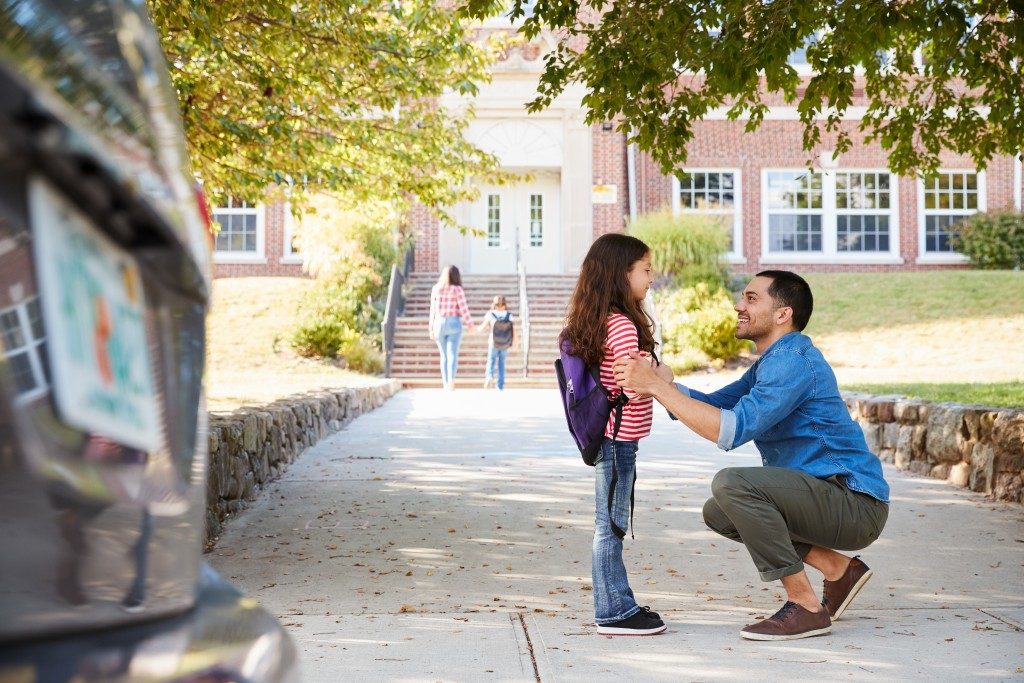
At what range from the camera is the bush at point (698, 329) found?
1888 centimetres

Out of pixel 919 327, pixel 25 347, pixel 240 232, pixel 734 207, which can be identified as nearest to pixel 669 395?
pixel 25 347

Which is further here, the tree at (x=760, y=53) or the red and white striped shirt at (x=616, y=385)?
the tree at (x=760, y=53)

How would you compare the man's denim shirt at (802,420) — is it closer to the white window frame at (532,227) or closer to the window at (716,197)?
the white window frame at (532,227)

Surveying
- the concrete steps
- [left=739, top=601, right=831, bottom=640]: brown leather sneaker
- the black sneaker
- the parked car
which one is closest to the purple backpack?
the black sneaker

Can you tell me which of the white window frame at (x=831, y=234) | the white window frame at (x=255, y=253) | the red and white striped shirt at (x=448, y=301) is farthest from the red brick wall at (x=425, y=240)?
the red and white striped shirt at (x=448, y=301)

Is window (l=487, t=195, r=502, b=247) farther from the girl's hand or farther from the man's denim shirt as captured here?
the girl's hand

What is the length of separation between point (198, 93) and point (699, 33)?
11.4 ft

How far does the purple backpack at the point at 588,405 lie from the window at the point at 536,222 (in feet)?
74.3

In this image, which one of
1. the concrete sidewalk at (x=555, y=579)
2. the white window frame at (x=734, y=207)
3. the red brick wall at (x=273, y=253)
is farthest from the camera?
the white window frame at (x=734, y=207)

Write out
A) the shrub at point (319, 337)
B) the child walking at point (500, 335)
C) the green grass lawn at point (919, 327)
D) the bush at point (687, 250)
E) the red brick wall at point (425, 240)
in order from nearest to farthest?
the green grass lawn at point (919, 327)
the child walking at point (500, 335)
the shrub at point (319, 337)
the bush at point (687, 250)
the red brick wall at point (425, 240)

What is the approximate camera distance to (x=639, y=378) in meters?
3.98

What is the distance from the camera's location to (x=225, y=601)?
1.38m

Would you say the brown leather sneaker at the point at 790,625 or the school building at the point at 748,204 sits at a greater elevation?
the school building at the point at 748,204

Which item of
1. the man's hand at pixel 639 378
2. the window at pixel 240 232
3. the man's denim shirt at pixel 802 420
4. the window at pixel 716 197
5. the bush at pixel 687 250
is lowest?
the man's denim shirt at pixel 802 420
